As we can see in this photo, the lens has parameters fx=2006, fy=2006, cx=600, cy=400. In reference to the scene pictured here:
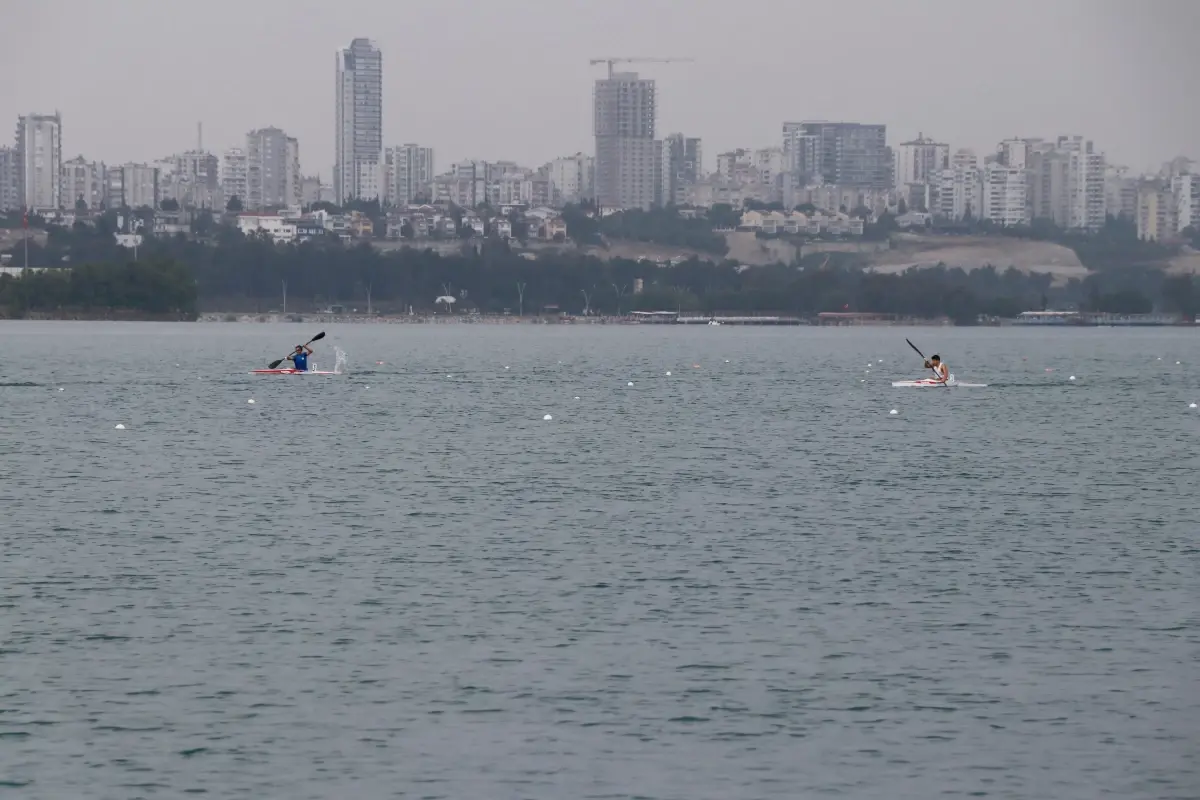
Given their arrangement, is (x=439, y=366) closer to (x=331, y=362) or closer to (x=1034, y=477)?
(x=331, y=362)

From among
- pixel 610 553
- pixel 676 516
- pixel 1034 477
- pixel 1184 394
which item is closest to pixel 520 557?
pixel 610 553

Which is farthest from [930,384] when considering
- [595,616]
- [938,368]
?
[595,616]

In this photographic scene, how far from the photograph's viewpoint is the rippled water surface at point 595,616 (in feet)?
64.1

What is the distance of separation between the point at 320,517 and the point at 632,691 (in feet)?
52.6

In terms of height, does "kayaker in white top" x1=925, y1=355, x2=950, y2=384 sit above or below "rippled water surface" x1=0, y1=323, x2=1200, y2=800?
above

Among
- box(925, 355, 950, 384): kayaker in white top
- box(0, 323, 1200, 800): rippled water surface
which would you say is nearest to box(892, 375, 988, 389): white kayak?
box(925, 355, 950, 384): kayaker in white top

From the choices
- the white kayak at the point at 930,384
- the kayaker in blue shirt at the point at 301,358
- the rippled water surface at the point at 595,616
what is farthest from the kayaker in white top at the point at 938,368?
the kayaker in blue shirt at the point at 301,358

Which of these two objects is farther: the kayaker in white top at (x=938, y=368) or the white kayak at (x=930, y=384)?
the white kayak at (x=930, y=384)

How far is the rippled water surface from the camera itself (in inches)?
770

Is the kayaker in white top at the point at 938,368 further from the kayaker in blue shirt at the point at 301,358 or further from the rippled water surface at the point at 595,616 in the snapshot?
the kayaker in blue shirt at the point at 301,358

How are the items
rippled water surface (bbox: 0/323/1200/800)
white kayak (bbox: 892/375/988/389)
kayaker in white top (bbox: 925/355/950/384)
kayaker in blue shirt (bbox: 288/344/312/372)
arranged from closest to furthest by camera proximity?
rippled water surface (bbox: 0/323/1200/800) → kayaker in white top (bbox: 925/355/950/384) → kayaker in blue shirt (bbox: 288/344/312/372) → white kayak (bbox: 892/375/988/389)

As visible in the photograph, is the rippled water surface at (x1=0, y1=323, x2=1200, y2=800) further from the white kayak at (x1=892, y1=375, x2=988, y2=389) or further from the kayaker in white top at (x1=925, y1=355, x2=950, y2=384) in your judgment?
the white kayak at (x1=892, y1=375, x2=988, y2=389)

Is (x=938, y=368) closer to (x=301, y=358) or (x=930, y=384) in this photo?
(x=930, y=384)

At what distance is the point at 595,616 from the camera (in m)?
26.6
